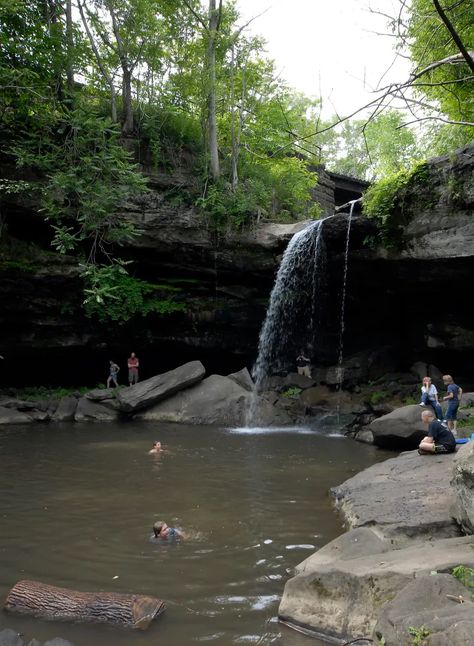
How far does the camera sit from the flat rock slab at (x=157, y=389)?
16391 mm

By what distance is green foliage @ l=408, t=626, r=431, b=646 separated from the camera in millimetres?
3033

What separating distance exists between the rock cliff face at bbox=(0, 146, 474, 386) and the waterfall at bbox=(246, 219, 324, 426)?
46 centimetres

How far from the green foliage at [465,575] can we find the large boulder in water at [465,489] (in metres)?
1.20

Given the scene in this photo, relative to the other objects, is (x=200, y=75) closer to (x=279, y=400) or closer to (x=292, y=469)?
(x=279, y=400)

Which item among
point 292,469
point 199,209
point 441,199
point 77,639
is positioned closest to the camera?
point 77,639

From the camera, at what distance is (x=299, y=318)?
61.9 ft

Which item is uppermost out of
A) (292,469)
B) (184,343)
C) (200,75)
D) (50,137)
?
(200,75)

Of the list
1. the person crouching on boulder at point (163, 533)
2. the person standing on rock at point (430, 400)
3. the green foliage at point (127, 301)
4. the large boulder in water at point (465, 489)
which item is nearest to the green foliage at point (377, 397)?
the person standing on rock at point (430, 400)

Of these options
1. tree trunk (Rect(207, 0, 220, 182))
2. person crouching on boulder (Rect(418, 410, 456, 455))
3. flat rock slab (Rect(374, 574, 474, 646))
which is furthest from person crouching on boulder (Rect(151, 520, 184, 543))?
tree trunk (Rect(207, 0, 220, 182))

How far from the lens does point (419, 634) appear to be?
3.08 metres

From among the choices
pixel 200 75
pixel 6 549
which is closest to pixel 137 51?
pixel 200 75

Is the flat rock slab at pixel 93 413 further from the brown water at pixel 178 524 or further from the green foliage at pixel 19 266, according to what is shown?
the green foliage at pixel 19 266

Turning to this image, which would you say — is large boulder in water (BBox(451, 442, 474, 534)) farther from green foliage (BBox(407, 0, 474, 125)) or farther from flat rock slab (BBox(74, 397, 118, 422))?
flat rock slab (BBox(74, 397, 118, 422))

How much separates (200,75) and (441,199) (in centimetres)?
1127
